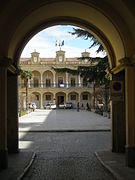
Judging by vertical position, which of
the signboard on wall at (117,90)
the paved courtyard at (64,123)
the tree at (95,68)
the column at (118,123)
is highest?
the tree at (95,68)

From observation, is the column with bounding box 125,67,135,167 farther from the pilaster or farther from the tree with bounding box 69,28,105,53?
the tree with bounding box 69,28,105,53

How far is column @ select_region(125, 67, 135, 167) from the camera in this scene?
26.0 feet

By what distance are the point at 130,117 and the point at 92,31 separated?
13.0ft

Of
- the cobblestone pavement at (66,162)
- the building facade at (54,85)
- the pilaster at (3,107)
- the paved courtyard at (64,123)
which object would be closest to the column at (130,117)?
the cobblestone pavement at (66,162)

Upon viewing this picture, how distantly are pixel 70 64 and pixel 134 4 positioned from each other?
58.0 metres

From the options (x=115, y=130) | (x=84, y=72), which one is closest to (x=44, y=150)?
(x=115, y=130)

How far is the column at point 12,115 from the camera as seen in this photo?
10086 mm

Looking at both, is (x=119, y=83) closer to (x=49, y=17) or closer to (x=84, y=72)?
(x=49, y=17)

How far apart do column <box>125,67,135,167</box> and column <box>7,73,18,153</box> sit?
4060 millimetres

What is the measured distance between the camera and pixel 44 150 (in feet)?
37.0

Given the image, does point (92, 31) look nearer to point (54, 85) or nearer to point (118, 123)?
point (118, 123)

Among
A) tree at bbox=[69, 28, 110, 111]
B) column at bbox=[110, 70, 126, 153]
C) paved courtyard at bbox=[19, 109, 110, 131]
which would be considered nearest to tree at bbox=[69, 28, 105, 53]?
tree at bbox=[69, 28, 110, 111]

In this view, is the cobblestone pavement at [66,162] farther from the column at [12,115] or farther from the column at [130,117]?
the column at [12,115]

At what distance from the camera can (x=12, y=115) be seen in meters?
10.1
